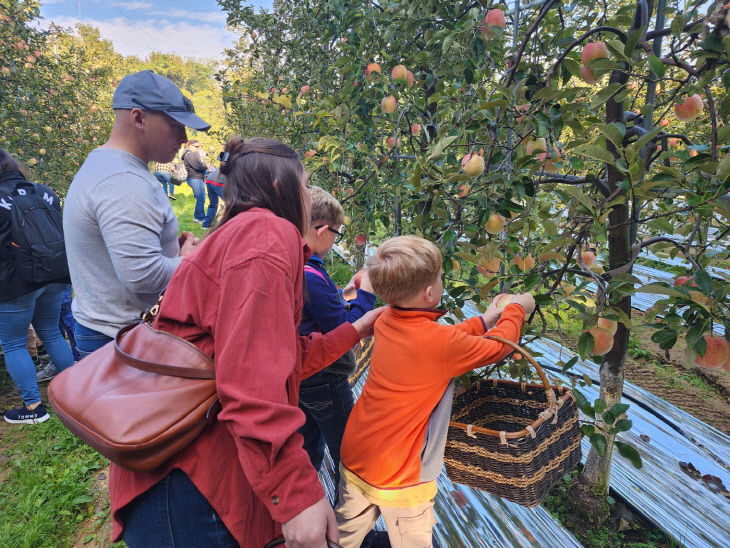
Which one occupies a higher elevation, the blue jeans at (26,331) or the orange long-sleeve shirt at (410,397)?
the orange long-sleeve shirt at (410,397)

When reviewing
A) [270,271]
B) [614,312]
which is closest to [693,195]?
[614,312]

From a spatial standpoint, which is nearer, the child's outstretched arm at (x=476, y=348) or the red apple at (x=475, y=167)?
the child's outstretched arm at (x=476, y=348)

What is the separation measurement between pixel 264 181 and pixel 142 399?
411 millimetres

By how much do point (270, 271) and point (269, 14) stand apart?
13.8ft

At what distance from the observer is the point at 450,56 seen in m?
1.58

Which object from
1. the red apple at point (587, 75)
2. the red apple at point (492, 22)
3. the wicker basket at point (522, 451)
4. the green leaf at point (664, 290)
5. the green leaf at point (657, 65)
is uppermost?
the red apple at point (492, 22)

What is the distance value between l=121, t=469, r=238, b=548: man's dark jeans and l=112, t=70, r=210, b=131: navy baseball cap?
36.1 inches

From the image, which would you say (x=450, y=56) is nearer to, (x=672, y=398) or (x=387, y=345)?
(x=387, y=345)

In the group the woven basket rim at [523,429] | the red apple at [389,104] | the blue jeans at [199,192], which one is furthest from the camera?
the blue jeans at [199,192]

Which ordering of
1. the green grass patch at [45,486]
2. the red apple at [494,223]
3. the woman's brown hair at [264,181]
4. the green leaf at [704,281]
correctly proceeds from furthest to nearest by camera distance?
the green grass patch at [45,486], the red apple at [494,223], the green leaf at [704,281], the woman's brown hair at [264,181]

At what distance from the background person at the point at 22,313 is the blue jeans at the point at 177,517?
178 centimetres

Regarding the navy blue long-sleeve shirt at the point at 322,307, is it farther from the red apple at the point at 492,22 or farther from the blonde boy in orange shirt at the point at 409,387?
the red apple at the point at 492,22

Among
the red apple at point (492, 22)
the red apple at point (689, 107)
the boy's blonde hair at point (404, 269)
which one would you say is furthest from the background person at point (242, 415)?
the red apple at point (689, 107)

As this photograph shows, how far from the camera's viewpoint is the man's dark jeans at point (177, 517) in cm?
66
